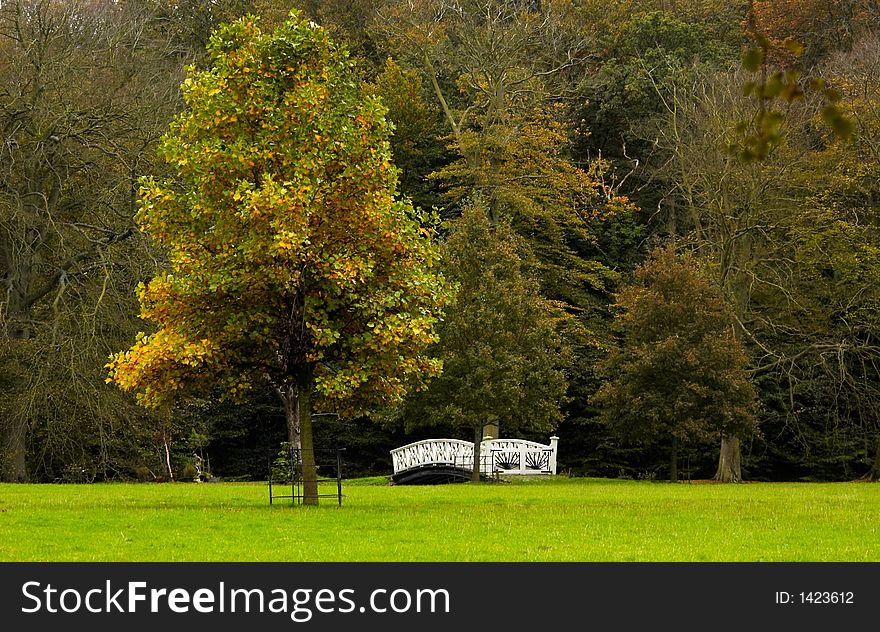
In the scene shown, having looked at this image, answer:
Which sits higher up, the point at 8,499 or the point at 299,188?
the point at 299,188

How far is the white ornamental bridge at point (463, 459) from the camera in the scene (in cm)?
3994

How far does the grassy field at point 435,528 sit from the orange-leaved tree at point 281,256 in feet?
8.02

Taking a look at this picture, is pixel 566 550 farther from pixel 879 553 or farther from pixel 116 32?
pixel 116 32

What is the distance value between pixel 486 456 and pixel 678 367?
7258 millimetres

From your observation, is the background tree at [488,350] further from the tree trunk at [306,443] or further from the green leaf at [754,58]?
the green leaf at [754,58]

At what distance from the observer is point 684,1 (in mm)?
55750

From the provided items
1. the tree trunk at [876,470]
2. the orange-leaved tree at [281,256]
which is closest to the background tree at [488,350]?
the tree trunk at [876,470]

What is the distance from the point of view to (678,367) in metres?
36.8

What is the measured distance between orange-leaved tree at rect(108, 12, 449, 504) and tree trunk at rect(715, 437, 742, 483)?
845 inches

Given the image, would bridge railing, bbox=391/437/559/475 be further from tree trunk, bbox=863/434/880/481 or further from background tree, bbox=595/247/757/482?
tree trunk, bbox=863/434/880/481

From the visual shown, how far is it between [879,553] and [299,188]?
34.7 feet

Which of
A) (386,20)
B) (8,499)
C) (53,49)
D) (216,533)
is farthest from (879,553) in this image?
(386,20)

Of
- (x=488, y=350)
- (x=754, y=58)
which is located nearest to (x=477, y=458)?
(x=488, y=350)

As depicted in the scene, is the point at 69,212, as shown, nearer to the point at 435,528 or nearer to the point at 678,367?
the point at 678,367
